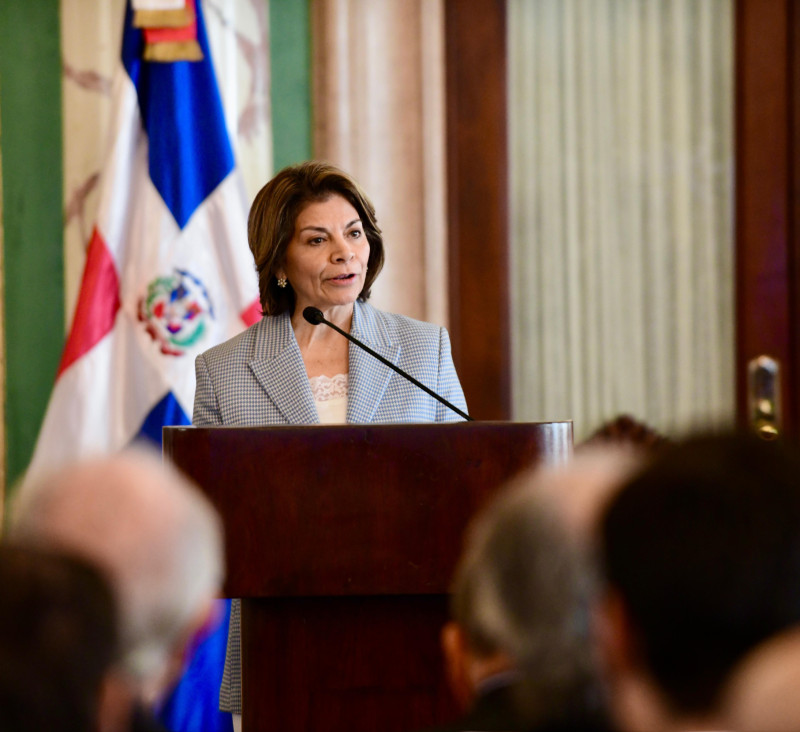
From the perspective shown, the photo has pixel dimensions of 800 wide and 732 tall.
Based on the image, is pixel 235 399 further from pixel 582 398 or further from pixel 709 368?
pixel 709 368

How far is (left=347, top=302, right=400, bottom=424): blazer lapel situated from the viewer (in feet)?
9.36

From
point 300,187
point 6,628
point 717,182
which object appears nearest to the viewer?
point 6,628

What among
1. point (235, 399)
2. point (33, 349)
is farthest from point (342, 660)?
point (33, 349)

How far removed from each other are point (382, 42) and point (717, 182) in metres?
1.60

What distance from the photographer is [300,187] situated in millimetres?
3121

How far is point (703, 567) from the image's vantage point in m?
0.86

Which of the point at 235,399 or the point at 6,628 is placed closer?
the point at 6,628

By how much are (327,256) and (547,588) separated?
213cm

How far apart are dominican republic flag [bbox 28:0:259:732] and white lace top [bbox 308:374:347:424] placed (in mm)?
1381

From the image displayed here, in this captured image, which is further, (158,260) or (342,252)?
(158,260)

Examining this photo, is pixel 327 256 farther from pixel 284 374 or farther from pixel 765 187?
pixel 765 187

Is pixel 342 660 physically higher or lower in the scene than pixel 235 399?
lower

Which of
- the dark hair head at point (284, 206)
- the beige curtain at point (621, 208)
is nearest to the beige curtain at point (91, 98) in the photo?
the beige curtain at point (621, 208)

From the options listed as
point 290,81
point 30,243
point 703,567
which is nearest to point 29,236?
point 30,243
